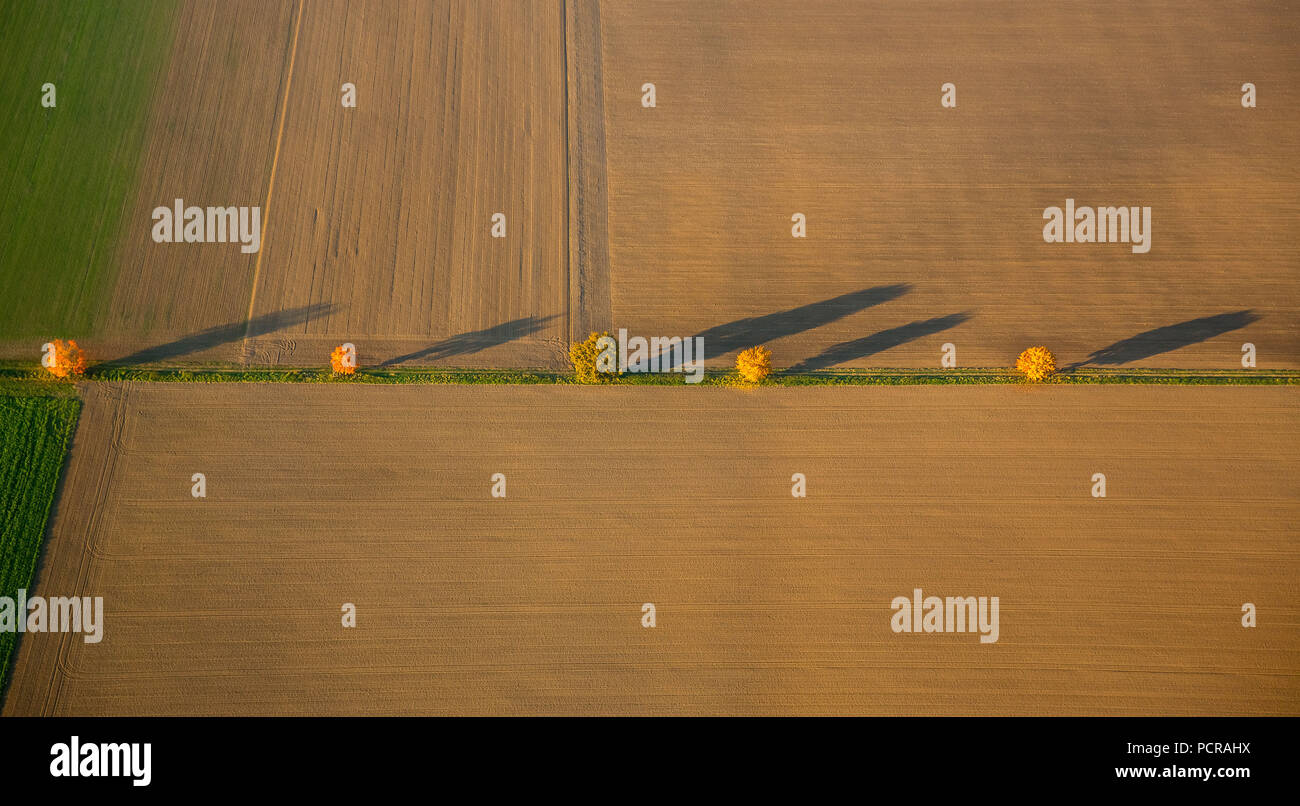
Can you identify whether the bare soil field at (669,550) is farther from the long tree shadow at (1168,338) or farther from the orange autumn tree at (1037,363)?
the long tree shadow at (1168,338)

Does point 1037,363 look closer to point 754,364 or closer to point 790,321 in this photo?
point 790,321

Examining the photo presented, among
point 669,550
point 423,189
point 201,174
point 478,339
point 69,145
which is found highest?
point 69,145

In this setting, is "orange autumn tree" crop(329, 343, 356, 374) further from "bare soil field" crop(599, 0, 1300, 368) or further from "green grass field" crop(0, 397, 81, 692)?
"bare soil field" crop(599, 0, 1300, 368)

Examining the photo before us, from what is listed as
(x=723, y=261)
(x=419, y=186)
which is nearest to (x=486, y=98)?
(x=419, y=186)

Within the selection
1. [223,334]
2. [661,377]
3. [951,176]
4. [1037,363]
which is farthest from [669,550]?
[951,176]

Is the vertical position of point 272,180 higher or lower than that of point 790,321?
higher

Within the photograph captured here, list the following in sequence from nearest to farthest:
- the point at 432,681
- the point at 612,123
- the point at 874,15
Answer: the point at 432,681, the point at 612,123, the point at 874,15

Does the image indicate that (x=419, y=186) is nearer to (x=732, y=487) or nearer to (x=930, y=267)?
(x=732, y=487)
